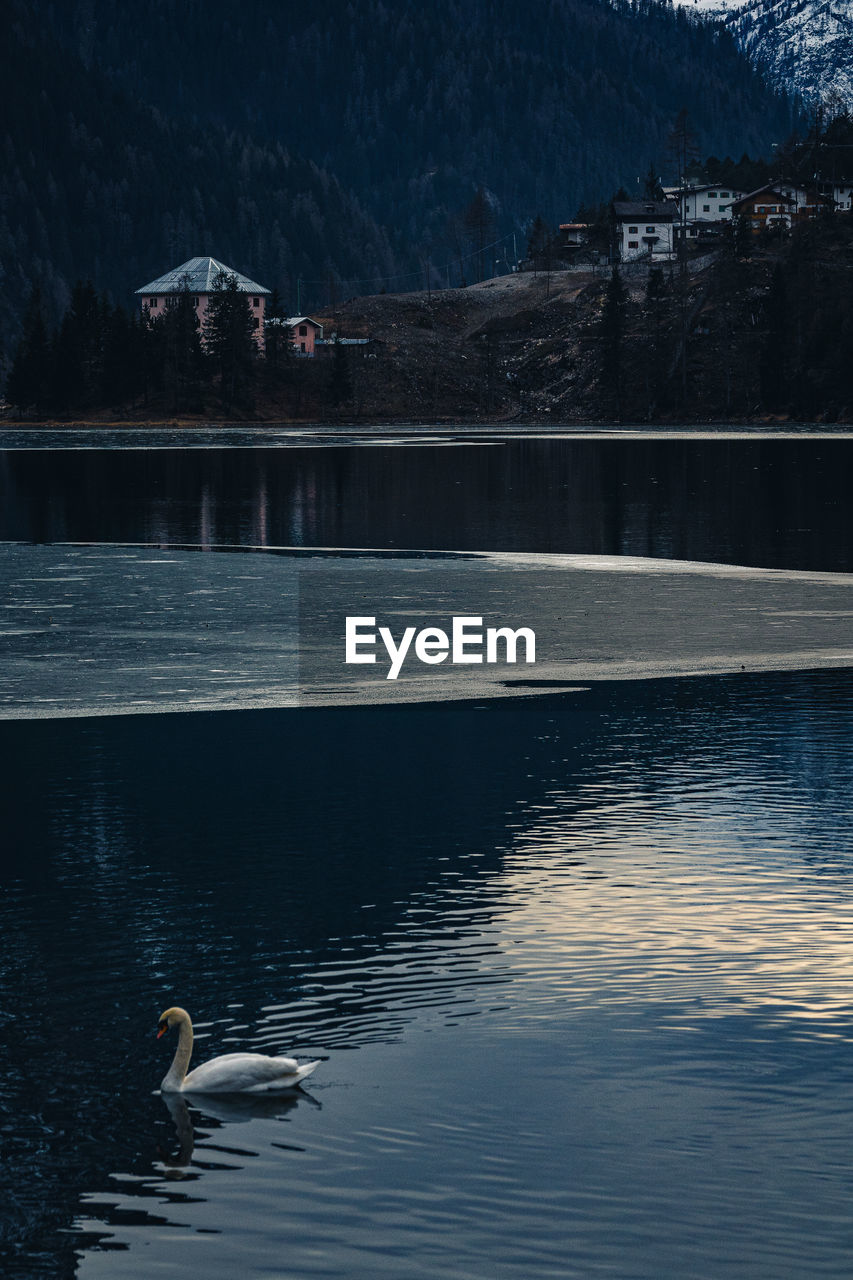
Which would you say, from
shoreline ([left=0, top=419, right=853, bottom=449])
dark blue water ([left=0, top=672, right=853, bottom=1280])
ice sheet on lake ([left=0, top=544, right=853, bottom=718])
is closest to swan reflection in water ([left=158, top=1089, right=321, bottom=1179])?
dark blue water ([left=0, top=672, right=853, bottom=1280])

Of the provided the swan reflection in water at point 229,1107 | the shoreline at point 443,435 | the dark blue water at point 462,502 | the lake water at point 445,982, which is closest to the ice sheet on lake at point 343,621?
the lake water at point 445,982

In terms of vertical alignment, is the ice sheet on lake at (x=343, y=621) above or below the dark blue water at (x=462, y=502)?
below

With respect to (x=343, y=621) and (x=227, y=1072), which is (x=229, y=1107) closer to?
(x=227, y=1072)

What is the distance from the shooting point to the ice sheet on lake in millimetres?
28062

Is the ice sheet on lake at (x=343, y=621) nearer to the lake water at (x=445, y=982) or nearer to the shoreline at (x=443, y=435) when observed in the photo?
the lake water at (x=445, y=982)

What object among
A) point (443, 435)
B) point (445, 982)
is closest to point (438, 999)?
point (445, 982)

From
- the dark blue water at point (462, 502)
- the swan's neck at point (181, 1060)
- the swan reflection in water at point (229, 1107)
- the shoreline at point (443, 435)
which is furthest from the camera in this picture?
the shoreline at point (443, 435)

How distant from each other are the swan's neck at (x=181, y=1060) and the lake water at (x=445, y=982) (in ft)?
0.75

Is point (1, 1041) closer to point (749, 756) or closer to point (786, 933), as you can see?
point (786, 933)

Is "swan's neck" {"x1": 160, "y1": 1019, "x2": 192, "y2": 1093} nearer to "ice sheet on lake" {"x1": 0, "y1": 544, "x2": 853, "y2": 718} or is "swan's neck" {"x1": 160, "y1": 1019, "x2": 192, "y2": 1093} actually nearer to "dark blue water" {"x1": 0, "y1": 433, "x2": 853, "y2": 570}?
"ice sheet on lake" {"x1": 0, "y1": 544, "x2": 853, "y2": 718}

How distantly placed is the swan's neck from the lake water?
0.75ft

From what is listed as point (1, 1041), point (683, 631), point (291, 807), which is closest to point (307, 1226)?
point (1, 1041)

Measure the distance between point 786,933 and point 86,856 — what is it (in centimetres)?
727

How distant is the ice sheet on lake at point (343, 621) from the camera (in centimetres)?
2806
